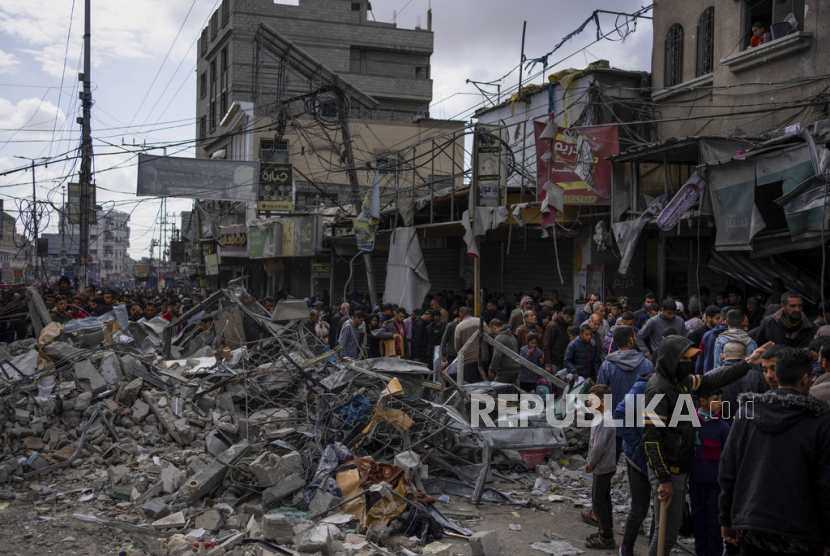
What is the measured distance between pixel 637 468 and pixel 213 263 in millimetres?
31304

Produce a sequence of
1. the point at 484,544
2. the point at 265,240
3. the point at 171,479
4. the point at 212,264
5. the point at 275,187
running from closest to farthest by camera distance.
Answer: the point at 484,544, the point at 171,479, the point at 275,187, the point at 265,240, the point at 212,264

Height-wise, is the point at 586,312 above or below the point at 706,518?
above

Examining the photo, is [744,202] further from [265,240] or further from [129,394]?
[265,240]

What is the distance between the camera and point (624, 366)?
17.9ft

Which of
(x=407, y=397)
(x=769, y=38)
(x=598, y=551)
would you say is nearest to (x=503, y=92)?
(x=769, y=38)

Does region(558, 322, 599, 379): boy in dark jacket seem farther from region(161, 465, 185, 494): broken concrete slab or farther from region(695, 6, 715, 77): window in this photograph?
region(695, 6, 715, 77): window

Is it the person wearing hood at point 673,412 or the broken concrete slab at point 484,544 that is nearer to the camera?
the person wearing hood at point 673,412

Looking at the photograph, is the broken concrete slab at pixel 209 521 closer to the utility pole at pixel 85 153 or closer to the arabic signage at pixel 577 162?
the arabic signage at pixel 577 162

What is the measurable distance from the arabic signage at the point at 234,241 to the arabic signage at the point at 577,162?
1932 cm

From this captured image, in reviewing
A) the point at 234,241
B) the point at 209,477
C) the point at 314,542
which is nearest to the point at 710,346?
the point at 314,542

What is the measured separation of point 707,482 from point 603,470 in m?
0.97

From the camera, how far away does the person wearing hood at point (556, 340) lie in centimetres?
945

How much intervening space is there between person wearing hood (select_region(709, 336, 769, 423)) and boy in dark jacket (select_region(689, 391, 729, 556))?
1.63 feet

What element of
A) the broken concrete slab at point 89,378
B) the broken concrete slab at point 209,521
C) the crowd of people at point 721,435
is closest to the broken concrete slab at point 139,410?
the broken concrete slab at point 89,378
